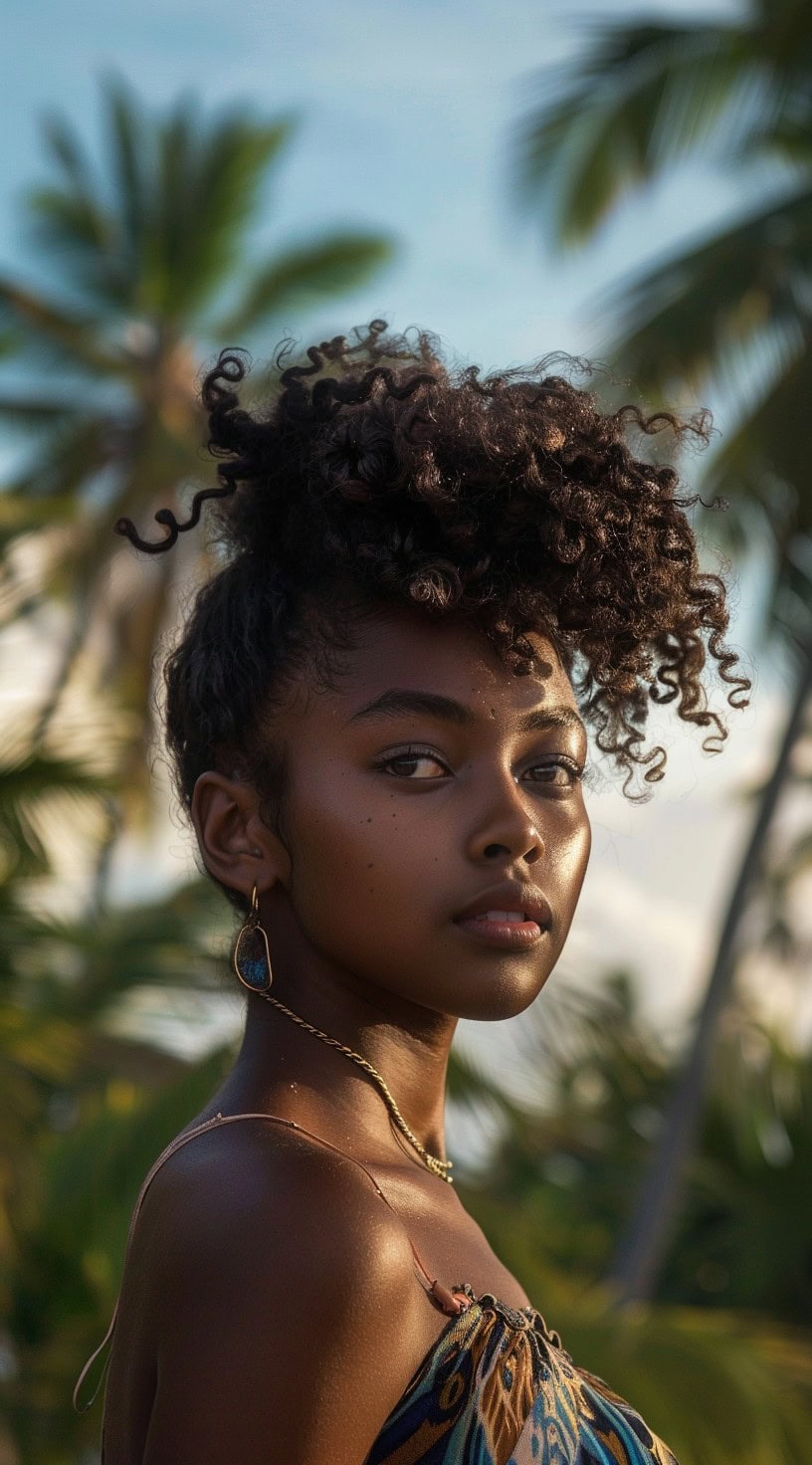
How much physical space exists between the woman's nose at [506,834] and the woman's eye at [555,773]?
0.11 meters

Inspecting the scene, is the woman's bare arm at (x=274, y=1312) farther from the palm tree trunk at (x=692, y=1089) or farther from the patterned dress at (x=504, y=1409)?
the palm tree trunk at (x=692, y=1089)

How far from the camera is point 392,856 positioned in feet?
6.86

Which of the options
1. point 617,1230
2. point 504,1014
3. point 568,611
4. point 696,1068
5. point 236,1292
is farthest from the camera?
point 617,1230

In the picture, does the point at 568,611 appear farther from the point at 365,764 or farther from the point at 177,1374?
the point at 177,1374

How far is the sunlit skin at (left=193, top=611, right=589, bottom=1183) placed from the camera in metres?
2.09

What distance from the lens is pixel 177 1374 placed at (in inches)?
71.1

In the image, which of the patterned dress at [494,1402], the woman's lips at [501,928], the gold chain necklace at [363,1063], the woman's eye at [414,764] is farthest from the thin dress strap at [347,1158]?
the woman's eye at [414,764]

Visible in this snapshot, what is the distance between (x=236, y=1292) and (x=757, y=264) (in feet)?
44.3

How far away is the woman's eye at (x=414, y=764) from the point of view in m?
2.13

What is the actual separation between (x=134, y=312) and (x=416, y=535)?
21793mm

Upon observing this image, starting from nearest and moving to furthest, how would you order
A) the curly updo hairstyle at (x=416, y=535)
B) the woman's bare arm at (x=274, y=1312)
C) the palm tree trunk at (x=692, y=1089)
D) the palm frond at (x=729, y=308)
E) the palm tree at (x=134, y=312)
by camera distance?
the woman's bare arm at (x=274, y=1312) → the curly updo hairstyle at (x=416, y=535) → the palm tree trunk at (x=692, y=1089) → the palm frond at (x=729, y=308) → the palm tree at (x=134, y=312)

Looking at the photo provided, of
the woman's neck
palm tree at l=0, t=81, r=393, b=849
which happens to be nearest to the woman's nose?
the woman's neck

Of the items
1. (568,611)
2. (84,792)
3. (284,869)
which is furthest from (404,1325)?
(84,792)

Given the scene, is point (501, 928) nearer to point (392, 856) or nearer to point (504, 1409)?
point (392, 856)
